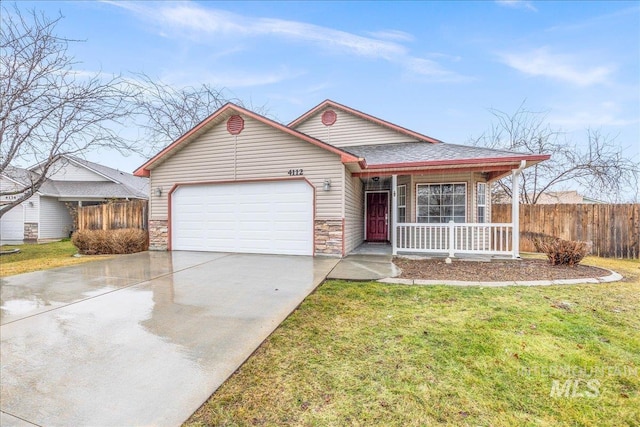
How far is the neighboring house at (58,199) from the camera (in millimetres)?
16609

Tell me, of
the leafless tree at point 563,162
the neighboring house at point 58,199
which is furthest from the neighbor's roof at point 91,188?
the leafless tree at point 563,162

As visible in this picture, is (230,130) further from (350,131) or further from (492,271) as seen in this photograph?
(492,271)

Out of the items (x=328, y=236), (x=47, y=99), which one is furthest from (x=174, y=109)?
(x=328, y=236)

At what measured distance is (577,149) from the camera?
43.8ft

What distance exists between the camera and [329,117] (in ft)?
43.7

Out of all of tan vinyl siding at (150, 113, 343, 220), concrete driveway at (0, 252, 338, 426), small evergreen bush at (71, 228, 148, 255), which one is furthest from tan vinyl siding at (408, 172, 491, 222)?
small evergreen bush at (71, 228, 148, 255)

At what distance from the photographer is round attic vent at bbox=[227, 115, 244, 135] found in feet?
30.2

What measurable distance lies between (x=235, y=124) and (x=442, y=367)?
28.6 feet

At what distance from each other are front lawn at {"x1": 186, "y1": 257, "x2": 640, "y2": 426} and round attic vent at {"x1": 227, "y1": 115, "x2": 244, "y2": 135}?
6822 mm

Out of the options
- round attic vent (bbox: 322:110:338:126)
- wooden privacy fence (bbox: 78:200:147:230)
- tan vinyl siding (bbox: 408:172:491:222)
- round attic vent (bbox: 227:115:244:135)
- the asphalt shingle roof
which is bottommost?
wooden privacy fence (bbox: 78:200:147:230)

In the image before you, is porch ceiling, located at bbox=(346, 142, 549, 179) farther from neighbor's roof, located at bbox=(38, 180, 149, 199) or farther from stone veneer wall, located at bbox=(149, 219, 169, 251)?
neighbor's roof, located at bbox=(38, 180, 149, 199)

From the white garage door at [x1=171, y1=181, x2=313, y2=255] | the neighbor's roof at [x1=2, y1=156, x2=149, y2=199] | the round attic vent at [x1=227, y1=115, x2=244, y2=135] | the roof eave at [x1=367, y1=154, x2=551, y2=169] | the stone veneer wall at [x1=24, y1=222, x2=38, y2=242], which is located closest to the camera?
the roof eave at [x1=367, y1=154, x2=551, y2=169]

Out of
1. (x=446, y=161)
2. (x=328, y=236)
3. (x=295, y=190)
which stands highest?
(x=446, y=161)

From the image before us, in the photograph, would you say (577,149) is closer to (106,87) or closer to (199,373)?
(199,373)
